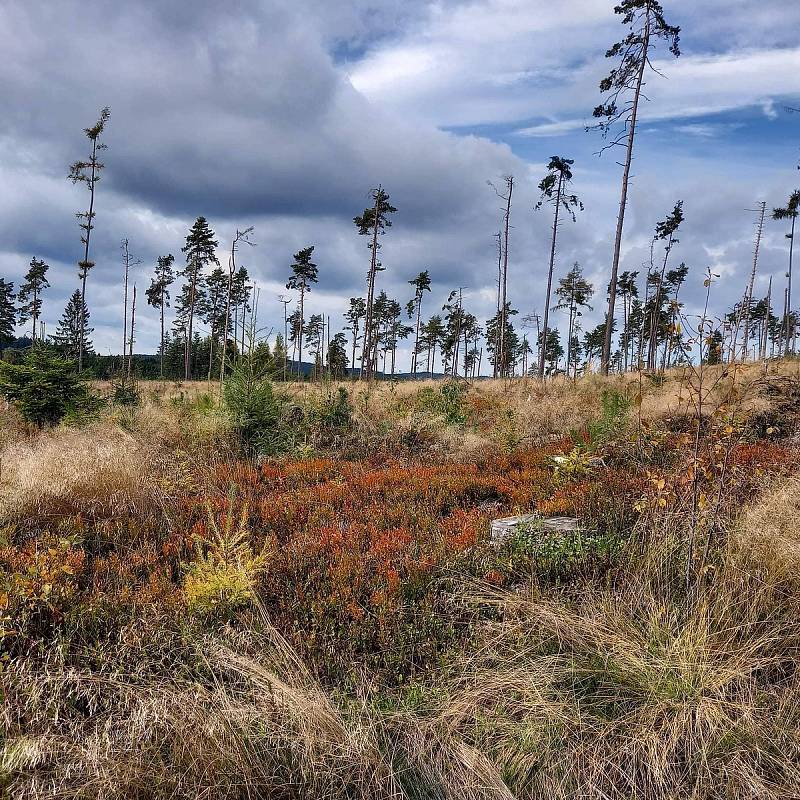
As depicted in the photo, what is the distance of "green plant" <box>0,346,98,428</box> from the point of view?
35.6ft

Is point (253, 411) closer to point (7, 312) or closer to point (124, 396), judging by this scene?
point (124, 396)

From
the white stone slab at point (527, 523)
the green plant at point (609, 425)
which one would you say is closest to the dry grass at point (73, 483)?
the white stone slab at point (527, 523)

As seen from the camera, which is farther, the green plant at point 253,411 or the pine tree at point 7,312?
the pine tree at point 7,312

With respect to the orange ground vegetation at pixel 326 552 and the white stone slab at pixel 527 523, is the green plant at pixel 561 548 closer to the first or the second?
the white stone slab at pixel 527 523

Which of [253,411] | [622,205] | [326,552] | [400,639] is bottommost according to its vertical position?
[400,639]

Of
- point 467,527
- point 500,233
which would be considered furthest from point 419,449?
point 500,233

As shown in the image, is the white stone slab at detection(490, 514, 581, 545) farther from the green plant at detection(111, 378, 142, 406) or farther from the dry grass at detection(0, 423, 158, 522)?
the green plant at detection(111, 378, 142, 406)

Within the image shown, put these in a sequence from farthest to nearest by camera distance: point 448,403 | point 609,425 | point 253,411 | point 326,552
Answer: point 448,403 < point 253,411 < point 609,425 < point 326,552

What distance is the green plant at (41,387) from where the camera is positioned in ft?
35.6

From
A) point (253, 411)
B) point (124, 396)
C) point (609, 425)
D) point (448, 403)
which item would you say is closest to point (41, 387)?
point (124, 396)

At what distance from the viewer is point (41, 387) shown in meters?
10.9

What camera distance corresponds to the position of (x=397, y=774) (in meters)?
2.41

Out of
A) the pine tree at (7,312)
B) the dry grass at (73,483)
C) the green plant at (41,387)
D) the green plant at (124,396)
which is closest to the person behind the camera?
the dry grass at (73,483)

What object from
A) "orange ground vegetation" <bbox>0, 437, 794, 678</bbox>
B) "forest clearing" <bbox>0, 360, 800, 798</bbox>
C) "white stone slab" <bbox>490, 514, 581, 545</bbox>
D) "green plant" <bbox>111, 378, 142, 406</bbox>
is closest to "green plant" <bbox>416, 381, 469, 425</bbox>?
"orange ground vegetation" <bbox>0, 437, 794, 678</bbox>
